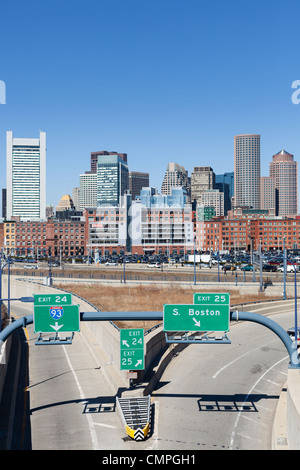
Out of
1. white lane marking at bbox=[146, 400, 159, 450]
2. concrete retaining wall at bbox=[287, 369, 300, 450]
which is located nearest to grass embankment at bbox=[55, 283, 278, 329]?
white lane marking at bbox=[146, 400, 159, 450]

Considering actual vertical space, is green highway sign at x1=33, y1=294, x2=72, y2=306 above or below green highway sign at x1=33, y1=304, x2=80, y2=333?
above

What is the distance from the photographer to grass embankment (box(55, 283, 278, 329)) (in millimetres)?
73625

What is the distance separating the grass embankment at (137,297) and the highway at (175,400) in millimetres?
23150

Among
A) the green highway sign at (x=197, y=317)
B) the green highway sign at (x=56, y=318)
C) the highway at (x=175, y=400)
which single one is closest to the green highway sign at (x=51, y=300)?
the green highway sign at (x=56, y=318)

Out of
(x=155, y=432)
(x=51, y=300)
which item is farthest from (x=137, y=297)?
(x=155, y=432)

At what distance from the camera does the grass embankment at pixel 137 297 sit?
7362 centimetres

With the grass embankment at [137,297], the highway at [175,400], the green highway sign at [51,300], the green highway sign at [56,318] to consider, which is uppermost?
the green highway sign at [51,300]

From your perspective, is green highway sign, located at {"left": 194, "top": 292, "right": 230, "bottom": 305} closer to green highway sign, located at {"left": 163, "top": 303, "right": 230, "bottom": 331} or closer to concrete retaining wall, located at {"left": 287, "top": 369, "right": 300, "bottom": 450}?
green highway sign, located at {"left": 163, "top": 303, "right": 230, "bottom": 331}

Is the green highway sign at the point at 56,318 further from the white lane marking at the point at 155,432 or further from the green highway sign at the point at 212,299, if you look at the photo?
the green highway sign at the point at 212,299

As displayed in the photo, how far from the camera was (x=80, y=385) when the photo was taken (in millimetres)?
36531

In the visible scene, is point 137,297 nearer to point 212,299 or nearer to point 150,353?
point 150,353

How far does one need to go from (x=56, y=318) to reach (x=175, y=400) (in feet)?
31.5

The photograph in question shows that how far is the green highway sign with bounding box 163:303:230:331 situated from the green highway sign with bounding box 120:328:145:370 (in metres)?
3.39

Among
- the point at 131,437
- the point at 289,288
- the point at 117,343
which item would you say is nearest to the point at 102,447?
the point at 131,437
